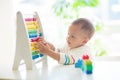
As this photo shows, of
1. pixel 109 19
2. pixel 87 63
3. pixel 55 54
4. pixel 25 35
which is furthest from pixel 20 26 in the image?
pixel 109 19

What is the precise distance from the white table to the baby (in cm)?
5

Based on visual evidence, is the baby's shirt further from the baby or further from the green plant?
the green plant

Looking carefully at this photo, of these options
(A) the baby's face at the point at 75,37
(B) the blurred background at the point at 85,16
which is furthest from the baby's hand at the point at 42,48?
(B) the blurred background at the point at 85,16

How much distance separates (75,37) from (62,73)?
264mm

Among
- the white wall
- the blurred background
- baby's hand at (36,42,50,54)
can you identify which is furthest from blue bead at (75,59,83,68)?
the blurred background

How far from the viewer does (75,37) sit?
1143 mm

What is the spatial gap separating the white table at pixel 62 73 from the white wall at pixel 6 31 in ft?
1.66

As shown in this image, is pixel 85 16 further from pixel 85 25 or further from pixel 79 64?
pixel 79 64

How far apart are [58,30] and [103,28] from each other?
0.35m

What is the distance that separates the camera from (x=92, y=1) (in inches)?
72.1

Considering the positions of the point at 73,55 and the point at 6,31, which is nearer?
the point at 73,55

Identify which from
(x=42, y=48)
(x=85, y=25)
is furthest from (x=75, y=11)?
(x=42, y=48)

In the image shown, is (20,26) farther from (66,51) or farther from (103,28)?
(103,28)

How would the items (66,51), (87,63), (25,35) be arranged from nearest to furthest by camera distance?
(87,63) → (25,35) → (66,51)
